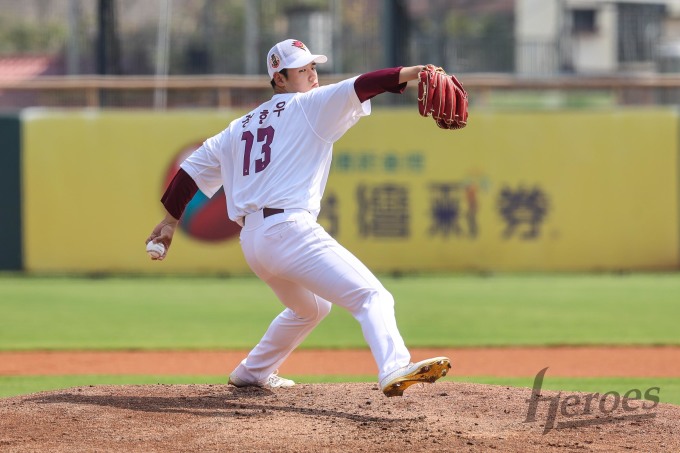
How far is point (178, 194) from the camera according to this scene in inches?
218

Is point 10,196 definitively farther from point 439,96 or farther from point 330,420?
point 439,96

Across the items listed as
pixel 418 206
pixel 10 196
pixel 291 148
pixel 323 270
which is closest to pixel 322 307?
pixel 323 270

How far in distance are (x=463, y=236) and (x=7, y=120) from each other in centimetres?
604

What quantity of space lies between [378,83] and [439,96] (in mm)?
286

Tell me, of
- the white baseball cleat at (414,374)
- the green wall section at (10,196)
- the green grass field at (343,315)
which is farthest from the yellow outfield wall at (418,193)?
the white baseball cleat at (414,374)

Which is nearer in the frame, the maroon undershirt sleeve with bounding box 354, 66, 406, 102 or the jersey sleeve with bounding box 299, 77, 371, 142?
the maroon undershirt sleeve with bounding box 354, 66, 406, 102

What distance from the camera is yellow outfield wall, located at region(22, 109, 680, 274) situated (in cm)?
1417

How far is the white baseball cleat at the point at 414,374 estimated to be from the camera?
4.64m

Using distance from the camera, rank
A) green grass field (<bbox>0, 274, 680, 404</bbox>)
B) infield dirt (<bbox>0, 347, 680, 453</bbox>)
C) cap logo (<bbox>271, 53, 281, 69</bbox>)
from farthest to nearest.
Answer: green grass field (<bbox>0, 274, 680, 404</bbox>)
cap logo (<bbox>271, 53, 281, 69</bbox>)
infield dirt (<bbox>0, 347, 680, 453</bbox>)

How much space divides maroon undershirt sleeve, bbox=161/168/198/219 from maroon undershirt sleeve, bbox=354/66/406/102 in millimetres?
1092

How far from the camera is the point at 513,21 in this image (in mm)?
28703

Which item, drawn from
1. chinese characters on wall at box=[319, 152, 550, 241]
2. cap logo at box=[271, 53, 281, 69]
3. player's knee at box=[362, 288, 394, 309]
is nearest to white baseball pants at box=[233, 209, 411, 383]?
player's knee at box=[362, 288, 394, 309]

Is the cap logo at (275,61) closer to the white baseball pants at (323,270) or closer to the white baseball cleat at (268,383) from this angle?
the white baseball pants at (323,270)

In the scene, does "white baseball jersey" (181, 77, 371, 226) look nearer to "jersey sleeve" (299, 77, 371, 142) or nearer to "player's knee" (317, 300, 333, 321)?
"jersey sleeve" (299, 77, 371, 142)
